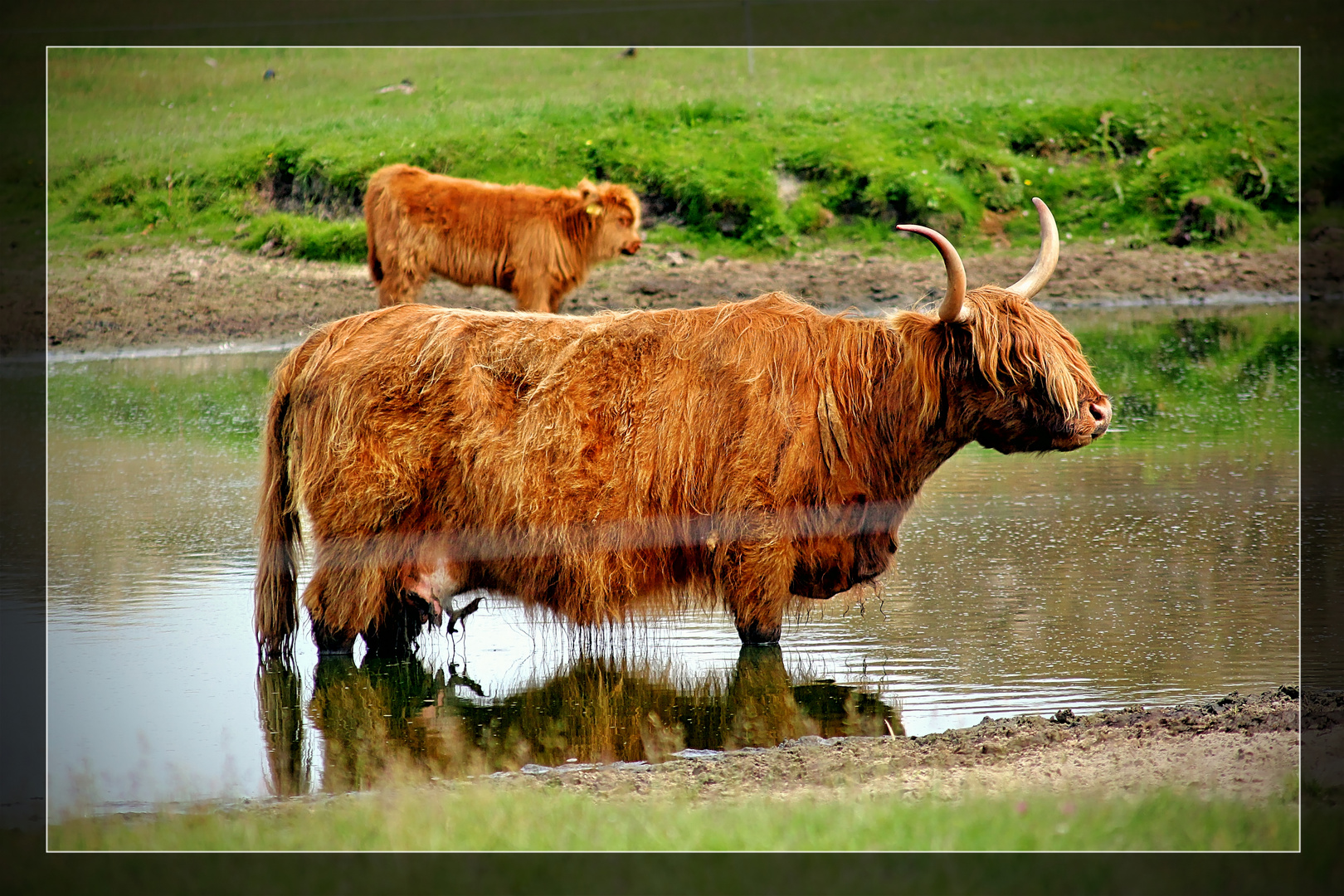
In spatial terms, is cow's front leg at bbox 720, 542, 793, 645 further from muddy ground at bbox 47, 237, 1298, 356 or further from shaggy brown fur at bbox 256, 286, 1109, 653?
muddy ground at bbox 47, 237, 1298, 356

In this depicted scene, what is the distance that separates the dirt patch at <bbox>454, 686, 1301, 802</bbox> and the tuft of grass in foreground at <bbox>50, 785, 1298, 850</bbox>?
153mm

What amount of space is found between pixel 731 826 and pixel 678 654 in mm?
2136

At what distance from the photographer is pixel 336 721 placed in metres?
5.03

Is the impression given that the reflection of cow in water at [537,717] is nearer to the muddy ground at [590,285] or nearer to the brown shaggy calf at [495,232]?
the brown shaggy calf at [495,232]

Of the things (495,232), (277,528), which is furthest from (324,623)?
(495,232)

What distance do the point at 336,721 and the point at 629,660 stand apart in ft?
4.00

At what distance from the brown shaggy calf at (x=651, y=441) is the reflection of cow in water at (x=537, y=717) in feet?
1.01

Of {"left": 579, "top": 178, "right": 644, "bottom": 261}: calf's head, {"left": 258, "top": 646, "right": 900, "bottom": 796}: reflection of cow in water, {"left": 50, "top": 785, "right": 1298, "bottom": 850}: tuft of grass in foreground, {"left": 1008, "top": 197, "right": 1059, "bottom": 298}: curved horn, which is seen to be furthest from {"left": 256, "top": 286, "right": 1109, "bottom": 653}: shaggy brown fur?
{"left": 579, "top": 178, "right": 644, "bottom": 261}: calf's head

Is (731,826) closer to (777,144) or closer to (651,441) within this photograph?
(651,441)

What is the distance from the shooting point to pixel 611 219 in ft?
41.9

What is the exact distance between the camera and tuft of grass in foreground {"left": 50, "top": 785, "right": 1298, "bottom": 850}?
3.42 m

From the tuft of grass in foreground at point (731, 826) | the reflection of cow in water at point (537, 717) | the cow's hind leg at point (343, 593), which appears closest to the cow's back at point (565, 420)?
the cow's hind leg at point (343, 593)

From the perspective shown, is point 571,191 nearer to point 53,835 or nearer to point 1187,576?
point 1187,576

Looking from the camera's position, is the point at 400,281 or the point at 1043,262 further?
the point at 400,281
